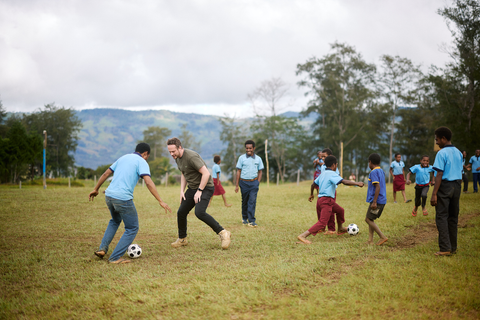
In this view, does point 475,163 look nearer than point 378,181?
No

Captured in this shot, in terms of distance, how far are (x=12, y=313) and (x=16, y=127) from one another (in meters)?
33.3

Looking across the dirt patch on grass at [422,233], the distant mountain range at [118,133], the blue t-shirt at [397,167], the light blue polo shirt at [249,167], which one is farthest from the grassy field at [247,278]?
the distant mountain range at [118,133]

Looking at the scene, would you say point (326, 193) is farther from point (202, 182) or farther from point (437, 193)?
point (202, 182)

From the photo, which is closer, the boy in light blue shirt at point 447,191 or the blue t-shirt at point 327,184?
the boy in light blue shirt at point 447,191

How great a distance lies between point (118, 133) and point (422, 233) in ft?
580

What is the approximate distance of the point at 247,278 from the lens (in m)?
4.57

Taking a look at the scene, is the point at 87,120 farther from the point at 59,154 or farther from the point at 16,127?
the point at 16,127

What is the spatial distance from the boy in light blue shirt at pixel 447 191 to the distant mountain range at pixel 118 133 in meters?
134

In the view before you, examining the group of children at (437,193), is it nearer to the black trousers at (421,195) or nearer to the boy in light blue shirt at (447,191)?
the boy in light blue shirt at (447,191)

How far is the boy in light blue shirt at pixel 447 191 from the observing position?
538 cm

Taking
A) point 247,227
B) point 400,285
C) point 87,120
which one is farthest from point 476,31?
point 87,120

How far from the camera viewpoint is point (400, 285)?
13.6 ft

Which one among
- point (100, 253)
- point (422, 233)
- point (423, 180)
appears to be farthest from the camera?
point (423, 180)

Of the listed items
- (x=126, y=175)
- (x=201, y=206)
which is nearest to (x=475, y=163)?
(x=201, y=206)
